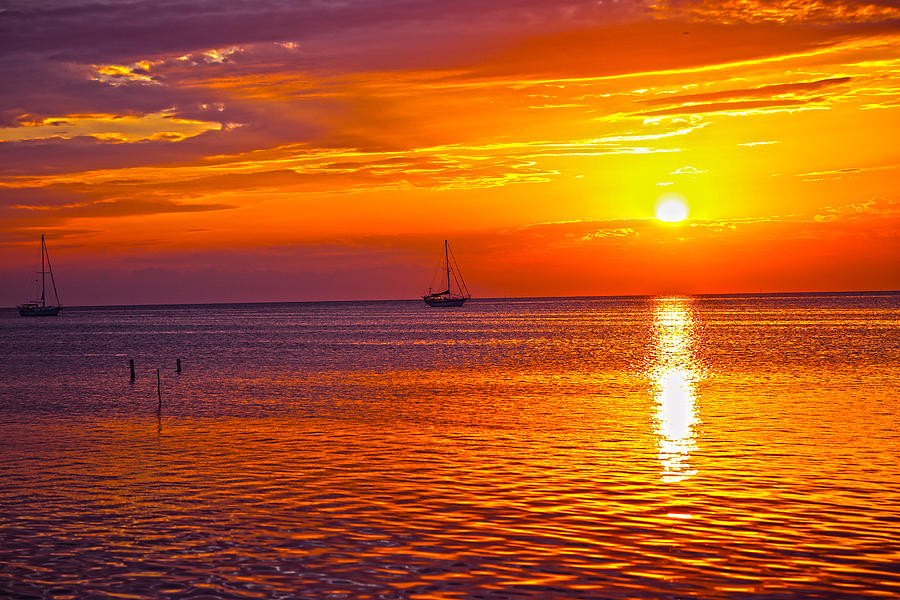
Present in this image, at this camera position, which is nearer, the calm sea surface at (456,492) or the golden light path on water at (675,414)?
the calm sea surface at (456,492)

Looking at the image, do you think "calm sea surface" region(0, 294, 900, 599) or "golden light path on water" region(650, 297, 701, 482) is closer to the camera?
"calm sea surface" region(0, 294, 900, 599)

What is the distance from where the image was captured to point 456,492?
19844 millimetres

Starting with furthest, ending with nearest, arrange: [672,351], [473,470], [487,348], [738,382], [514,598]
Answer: [487,348] < [672,351] < [738,382] < [473,470] < [514,598]

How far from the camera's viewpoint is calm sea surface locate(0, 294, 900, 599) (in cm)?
1341

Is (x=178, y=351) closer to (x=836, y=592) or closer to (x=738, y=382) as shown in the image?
(x=738, y=382)

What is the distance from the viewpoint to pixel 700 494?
19.3 metres

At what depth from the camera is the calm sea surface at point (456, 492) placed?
1341cm

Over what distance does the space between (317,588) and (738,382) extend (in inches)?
1584

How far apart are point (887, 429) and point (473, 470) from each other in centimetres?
1573

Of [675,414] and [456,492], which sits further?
[675,414]

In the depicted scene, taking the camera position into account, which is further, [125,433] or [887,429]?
A: [125,433]

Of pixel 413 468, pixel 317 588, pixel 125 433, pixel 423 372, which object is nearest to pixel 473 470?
pixel 413 468

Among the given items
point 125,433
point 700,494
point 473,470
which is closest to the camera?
point 700,494

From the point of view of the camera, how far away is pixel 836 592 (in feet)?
41.2
